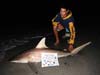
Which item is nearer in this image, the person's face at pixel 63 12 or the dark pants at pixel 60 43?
the person's face at pixel 63 12

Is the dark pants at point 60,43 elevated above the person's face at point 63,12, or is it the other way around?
the person's face at point 63,12

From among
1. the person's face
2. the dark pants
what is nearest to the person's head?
the person's face

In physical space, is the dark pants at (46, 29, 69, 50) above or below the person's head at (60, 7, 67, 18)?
below

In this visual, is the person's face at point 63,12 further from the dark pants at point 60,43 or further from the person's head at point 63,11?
the dark pants at point 60,43

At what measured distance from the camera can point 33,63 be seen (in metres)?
6.45

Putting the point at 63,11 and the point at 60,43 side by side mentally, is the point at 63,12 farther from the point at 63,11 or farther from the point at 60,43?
the point at 60,43

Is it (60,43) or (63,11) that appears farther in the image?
(60,43)

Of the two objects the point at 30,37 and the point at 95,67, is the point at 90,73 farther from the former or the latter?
the point at 30,37

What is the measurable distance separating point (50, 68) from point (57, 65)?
23cm

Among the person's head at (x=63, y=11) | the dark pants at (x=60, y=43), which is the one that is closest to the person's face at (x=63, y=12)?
the person's head at (x=63, y=11)

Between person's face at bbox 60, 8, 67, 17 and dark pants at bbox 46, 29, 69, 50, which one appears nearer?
person's face at bbox 60, 8, 67, 17

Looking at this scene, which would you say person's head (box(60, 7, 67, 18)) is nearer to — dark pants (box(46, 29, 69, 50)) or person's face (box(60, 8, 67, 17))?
person's face (box(60, 8, 67, 17))

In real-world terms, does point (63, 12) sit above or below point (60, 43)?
above

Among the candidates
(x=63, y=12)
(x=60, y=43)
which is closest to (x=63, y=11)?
(x=63, y=12)
